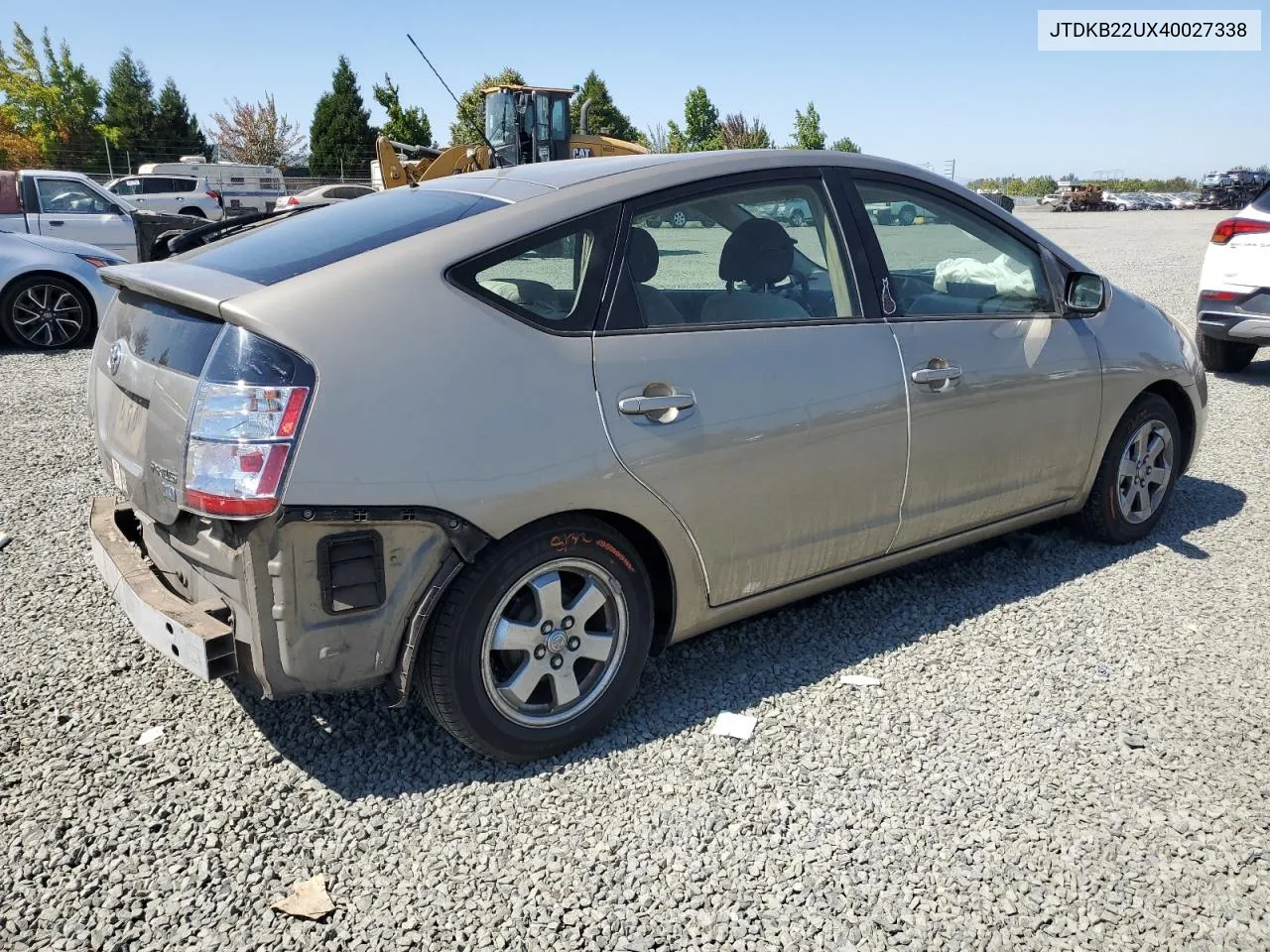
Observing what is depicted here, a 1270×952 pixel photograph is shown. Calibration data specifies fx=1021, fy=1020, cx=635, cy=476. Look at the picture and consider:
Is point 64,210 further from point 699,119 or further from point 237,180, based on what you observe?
point 699,119

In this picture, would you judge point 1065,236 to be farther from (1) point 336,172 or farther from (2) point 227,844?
(1) point 336,172

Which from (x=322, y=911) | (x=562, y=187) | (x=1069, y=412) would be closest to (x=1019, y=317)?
(x=1069, y=412)

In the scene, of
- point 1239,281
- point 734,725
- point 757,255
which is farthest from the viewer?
point 1239,281

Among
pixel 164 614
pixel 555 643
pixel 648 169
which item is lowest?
pixel 555 643

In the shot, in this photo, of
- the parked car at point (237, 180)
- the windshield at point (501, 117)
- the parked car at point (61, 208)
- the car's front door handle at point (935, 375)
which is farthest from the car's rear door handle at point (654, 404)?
the parked car at point (237, 180)

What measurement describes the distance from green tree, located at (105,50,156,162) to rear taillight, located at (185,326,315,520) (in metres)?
56.1

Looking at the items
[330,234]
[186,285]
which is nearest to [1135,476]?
[330,234]

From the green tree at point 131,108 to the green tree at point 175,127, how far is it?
1.12 ft

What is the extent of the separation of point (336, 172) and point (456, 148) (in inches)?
1459

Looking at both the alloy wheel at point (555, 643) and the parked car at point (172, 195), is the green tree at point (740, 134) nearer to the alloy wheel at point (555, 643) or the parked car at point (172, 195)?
the parked car at point (172, 195)

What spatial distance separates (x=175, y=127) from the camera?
56.0 m

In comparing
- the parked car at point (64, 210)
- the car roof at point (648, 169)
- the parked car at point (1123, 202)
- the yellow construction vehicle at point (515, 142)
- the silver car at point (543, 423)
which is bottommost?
the silver car at point (543, 423)

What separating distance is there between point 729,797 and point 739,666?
2.63 feet

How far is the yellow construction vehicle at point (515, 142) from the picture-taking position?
1992 centimetres
